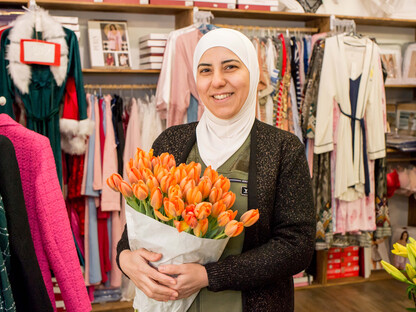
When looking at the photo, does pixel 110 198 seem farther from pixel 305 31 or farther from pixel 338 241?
pixel 305 31

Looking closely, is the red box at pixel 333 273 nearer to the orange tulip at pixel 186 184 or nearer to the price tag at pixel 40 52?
the price tag at pixel 40 52

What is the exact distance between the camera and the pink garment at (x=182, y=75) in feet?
10.7

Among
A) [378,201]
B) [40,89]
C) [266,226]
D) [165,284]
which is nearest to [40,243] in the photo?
[165,284]

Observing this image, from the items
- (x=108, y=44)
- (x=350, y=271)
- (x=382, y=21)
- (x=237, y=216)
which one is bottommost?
(x=350, y=271)

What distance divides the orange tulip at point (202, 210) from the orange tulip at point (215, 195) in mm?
43

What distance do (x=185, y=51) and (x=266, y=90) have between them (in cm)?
64

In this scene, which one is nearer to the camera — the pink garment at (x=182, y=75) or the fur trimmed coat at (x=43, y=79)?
the fur trimmed coat at (x=43, y=79)

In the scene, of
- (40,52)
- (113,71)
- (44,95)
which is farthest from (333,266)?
(40,52)

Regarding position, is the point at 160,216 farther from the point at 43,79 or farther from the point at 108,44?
the point at 108,44

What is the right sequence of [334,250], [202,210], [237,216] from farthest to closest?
[334,250] → [237,216] → [202,210]

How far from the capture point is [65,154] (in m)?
3.18

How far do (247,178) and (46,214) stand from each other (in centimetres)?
63

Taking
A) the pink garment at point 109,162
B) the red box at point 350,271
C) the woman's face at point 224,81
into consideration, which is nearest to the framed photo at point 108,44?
the pink garment at point 109,162

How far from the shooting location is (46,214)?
1.46 meters
